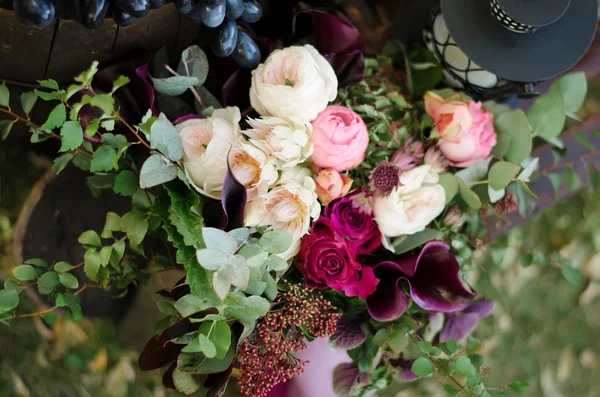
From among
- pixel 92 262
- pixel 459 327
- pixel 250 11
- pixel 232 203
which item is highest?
pixel 250 11

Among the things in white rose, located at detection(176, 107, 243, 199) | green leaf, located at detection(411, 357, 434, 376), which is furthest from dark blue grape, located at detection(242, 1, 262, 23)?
green leaf, located at detection(411, 357, 434, 376)

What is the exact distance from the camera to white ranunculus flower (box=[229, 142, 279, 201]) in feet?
1.79

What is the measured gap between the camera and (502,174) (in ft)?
2.15

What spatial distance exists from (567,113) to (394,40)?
0.28 meters

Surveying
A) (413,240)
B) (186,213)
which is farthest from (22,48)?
(413,240)

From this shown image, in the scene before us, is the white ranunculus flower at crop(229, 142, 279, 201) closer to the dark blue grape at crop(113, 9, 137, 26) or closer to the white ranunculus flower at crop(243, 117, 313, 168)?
the white ranunculus flower at crop(243, 117, 313, 168)

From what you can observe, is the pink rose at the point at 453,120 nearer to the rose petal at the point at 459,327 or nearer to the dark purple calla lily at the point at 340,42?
the dark purple calla lily at the point at 340,42

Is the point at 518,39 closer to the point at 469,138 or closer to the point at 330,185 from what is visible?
the point at 469,138

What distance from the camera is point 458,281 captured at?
0.61 m

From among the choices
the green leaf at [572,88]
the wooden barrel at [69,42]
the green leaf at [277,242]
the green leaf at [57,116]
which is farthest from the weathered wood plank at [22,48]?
the green leaf at [572,88]

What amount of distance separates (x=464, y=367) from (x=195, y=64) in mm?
449

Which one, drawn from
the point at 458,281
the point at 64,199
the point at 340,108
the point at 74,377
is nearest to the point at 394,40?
the point at 340,108

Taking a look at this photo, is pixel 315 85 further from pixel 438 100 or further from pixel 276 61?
pixel 438 100

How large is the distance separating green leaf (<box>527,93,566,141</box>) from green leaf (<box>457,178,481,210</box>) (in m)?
0.15
